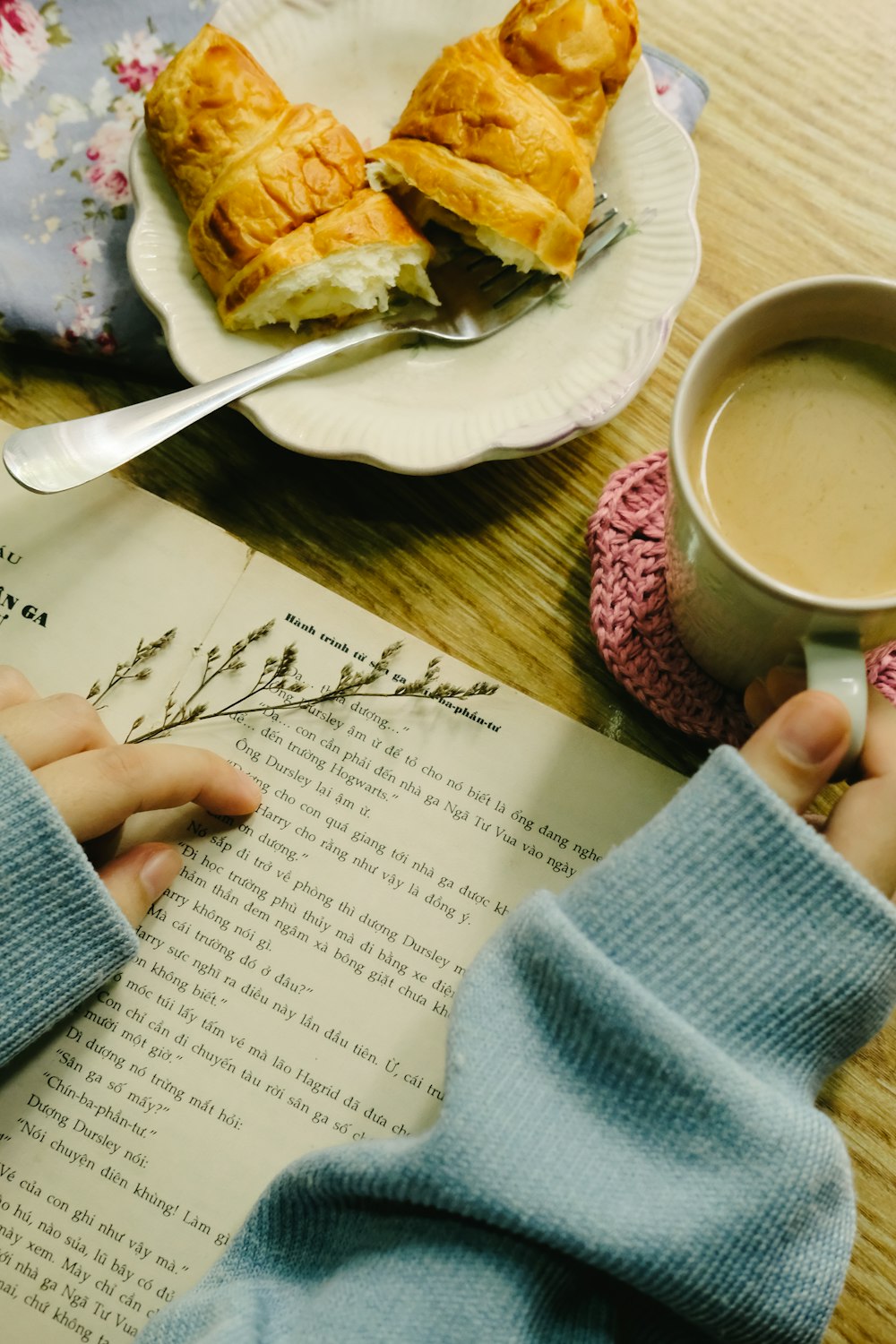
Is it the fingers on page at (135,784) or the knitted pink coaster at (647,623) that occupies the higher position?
the fingers on page at (135,784)

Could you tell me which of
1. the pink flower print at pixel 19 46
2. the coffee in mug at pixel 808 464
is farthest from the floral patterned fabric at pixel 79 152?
the coffee in mug at pixel 808 464

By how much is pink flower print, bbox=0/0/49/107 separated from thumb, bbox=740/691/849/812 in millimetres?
726

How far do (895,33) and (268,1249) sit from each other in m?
0.96

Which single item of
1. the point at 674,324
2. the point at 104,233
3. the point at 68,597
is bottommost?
the point at 674,324

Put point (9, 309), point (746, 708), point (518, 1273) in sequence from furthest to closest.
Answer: point (9, 309)
point (746, 708)
point (518, 1273)

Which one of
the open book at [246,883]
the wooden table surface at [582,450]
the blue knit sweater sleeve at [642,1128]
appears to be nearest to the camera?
the blue knit sweater sleeve at [642,1128]

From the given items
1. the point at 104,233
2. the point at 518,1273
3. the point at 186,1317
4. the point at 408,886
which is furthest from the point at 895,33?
the point at 186,1317

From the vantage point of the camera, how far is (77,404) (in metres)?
0.72

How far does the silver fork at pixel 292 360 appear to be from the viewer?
25.2 inches

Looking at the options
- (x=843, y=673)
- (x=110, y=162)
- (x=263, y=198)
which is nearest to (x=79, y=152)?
(x=110, y=162)

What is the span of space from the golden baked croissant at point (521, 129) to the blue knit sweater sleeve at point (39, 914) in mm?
464

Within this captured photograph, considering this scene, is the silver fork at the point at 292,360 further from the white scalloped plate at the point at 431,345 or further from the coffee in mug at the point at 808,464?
the coffee in mug at the point at 808,464

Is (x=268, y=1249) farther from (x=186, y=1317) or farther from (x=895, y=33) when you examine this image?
(x=895, y=33)

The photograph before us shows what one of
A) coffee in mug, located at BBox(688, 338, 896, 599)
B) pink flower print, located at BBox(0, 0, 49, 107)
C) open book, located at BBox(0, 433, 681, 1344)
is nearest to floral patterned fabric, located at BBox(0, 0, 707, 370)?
pink flower print, located at BBox(0, 0, 49, 107)
